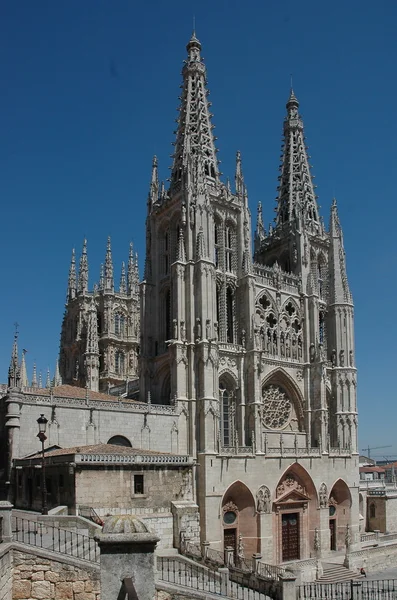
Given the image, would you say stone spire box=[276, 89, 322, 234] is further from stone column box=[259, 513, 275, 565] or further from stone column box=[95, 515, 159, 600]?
stone column box=[95, 515, 159, 600]

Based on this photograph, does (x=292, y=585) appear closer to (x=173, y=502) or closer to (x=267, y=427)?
(x=173, y=502)

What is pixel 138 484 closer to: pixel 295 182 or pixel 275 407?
pixel 275 407

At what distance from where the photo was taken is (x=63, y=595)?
14.3 metres

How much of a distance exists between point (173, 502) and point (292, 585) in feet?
22.3

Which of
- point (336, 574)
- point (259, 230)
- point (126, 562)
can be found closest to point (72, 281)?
point (259, 230)

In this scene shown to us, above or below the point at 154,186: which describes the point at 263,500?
below

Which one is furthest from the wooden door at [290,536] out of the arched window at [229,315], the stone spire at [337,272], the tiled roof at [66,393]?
the stone spire at [337,272]

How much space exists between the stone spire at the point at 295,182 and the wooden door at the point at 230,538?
22955mm

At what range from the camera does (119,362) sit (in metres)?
58.1

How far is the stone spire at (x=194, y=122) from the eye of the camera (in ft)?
146

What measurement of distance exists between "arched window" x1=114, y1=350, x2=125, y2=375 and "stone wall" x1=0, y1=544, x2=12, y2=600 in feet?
144

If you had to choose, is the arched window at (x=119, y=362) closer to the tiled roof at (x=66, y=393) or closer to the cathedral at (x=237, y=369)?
the cathedral at (x=237, y=369)

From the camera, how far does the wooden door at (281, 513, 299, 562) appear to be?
39.5 m

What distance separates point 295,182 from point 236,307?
15.0 metres
